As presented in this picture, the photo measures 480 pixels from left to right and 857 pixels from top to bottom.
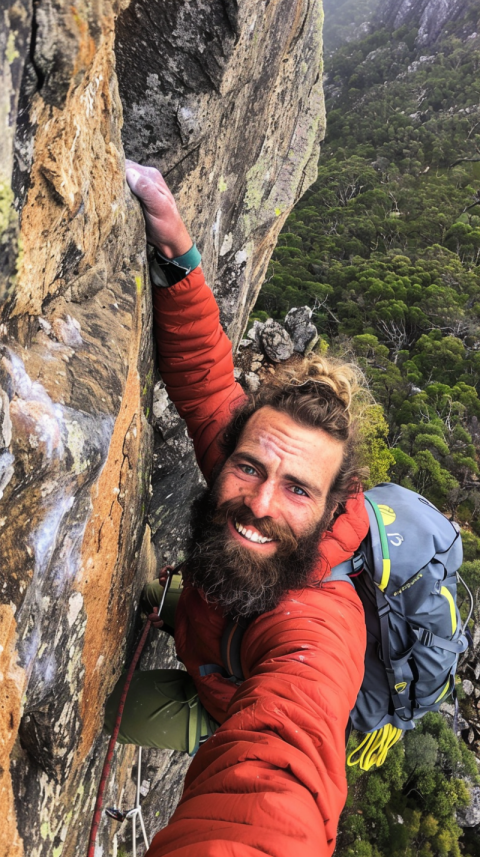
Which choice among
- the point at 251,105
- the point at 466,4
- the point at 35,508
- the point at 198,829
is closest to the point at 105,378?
the point at 35,508

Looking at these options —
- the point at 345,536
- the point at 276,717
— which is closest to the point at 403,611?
the point at 345,536

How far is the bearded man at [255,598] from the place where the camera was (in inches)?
60.1

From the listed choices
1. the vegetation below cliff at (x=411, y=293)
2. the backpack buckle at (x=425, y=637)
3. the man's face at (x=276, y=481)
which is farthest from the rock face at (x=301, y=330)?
the backpack buckle at (x=425, y=637)

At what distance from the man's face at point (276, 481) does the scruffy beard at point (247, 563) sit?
0.02 meters

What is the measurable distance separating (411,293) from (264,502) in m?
30.7

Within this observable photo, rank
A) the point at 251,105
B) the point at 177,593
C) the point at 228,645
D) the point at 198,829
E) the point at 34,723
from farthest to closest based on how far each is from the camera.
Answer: the point at 251,105, the point at 177,593, the point at 228,645, the point at 34,723, the point at 198,829

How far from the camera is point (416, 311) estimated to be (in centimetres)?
2919

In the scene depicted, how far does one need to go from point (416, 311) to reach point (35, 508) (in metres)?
30.1

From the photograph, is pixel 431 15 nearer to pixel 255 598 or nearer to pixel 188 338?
pixel 188 338

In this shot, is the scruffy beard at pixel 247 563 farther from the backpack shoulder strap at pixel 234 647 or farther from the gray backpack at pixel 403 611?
the gray backpack at pixel 403 611

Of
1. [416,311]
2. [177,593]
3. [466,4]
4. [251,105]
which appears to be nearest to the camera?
[177,593]

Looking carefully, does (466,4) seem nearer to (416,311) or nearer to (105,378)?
(416,311)

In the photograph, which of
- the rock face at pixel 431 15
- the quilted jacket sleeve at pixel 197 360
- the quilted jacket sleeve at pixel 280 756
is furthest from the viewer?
the rock face at pixel 431 15

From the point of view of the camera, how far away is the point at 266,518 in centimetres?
246
